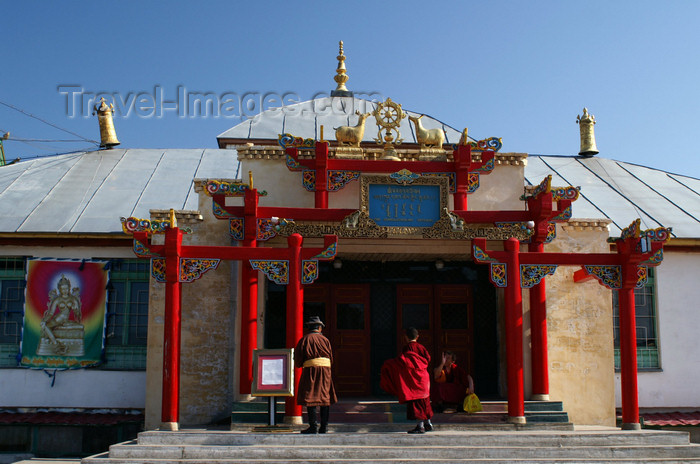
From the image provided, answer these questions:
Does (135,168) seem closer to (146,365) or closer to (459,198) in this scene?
(146,365)

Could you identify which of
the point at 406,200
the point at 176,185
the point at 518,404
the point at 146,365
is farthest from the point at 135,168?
the point at 518,404

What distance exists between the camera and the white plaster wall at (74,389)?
13508mm

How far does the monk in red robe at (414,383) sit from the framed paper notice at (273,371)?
4.93 ft

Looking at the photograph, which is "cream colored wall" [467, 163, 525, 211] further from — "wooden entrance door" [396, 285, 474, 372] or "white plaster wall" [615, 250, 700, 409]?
"white plaster wall" [615, 250, 700, 409]

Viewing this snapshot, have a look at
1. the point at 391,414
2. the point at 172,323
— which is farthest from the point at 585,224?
the point at 172,323

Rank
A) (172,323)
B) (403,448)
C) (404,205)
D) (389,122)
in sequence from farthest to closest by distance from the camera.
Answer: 1. (389,122)
2. (404,205)
3. (172,323)
4. (403,448)

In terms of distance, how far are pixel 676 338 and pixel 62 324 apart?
11.8m

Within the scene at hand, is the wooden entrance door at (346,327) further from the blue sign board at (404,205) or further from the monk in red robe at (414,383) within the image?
the monk in red robe at (414,383)

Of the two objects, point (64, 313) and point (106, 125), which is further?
point (106, 125)

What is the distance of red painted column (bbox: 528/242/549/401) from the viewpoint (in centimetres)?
1216

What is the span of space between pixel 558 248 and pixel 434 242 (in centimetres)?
242

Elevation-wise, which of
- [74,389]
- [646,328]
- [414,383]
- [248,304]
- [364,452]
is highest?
[248,304]

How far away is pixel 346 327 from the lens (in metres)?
14.1

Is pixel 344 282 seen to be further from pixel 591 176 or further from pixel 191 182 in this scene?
pixel 591 176
